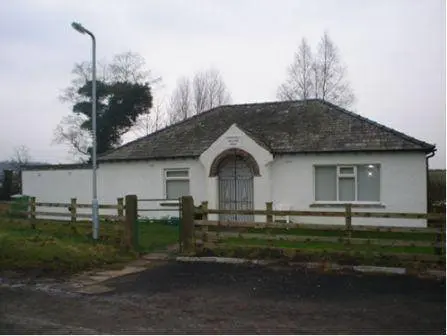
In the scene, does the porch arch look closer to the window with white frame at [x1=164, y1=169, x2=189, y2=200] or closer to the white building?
the white building

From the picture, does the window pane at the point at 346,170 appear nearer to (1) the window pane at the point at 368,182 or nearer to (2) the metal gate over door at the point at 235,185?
(1) the window pane at the point at 368,182

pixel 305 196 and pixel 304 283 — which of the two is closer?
pixel 304 283

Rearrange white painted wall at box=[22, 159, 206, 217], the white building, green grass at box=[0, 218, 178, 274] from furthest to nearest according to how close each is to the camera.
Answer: white painted wall at box=[22, 159, 206, 217] < the white building < green grass at box=[0, 218, 178, 274]

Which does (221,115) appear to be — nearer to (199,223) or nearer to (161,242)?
(161,242)

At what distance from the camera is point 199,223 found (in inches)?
519

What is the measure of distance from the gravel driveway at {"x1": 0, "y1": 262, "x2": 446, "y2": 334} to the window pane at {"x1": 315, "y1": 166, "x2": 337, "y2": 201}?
879 centimetres

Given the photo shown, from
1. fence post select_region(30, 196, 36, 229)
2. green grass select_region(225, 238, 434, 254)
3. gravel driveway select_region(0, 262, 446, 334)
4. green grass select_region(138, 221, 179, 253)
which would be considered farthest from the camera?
fence post select_region(30, 196, 36, 229)

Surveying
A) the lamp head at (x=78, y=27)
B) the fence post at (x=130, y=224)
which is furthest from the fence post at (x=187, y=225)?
the lamp head at (x=78, y=27)

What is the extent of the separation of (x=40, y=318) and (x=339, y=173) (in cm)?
1387

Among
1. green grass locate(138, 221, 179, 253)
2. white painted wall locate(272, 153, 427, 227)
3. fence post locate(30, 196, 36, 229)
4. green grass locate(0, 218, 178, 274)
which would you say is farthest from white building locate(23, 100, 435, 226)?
fence post locate(30, 196, 36, 229)

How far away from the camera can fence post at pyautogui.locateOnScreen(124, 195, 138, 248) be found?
13.6m

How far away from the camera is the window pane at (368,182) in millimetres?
18906

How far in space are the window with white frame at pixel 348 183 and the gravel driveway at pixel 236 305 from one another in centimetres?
874

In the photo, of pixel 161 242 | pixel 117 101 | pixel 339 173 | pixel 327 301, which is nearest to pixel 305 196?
pixel 339 173
